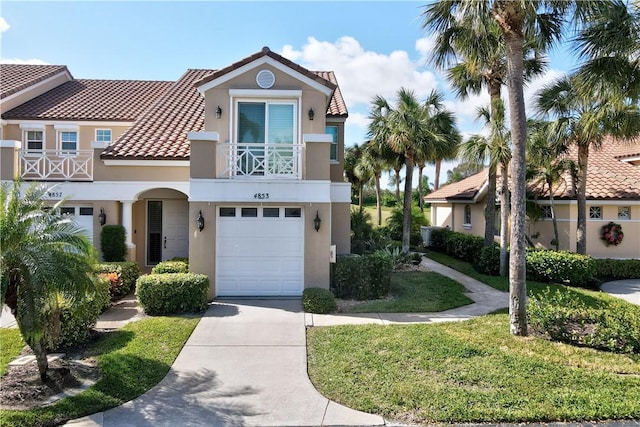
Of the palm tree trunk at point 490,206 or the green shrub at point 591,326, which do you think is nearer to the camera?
the green shrub at point 591,326

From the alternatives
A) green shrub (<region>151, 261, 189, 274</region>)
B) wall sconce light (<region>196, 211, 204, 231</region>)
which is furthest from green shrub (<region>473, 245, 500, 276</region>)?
green shrub (<region>151, 261, 189, 274</region>)

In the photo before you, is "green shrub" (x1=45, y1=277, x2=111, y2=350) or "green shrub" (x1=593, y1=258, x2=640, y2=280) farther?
"green shrub" (x1=593, y1=258, x2=640, y2=280)

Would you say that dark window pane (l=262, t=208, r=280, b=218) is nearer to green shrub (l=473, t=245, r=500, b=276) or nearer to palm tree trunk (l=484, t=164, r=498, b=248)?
green shrub (l=473, t=245, r=500, b=276)

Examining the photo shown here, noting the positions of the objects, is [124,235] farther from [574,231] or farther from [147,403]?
[574,231]

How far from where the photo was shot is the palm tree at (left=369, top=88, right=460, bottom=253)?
17261mm

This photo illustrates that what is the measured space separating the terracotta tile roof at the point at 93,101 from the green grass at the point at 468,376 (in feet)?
49.4

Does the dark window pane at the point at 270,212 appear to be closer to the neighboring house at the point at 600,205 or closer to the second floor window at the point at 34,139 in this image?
the second floor window at the point at 34,139

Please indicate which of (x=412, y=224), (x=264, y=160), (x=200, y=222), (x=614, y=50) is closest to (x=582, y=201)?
(x=614, y=50)

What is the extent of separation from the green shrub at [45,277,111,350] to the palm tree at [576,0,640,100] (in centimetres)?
1180

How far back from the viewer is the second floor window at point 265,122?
12.6 meters

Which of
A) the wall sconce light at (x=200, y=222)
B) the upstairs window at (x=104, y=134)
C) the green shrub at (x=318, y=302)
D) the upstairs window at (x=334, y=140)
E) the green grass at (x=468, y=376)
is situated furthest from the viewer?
the upstairs window at (x=104, y=134)

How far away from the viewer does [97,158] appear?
1338 cm

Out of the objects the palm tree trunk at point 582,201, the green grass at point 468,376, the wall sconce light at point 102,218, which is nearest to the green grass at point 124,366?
the green grass at point 468,376

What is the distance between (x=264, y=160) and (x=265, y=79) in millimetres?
2679
